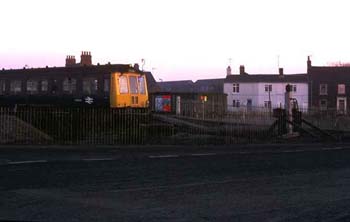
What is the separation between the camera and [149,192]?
1129 centimetres

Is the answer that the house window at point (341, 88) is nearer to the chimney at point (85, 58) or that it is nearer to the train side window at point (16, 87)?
the chimney at point (85, 58)

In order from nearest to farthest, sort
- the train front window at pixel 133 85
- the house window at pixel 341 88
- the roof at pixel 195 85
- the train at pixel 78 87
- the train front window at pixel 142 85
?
the train at pixel 78 87
the train front window at pixel 133 85
the train front window at pixel 142 85
the house window at pixel 341 88
the roof at pixel 195 85

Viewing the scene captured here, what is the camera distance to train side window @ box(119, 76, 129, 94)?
98.0ft

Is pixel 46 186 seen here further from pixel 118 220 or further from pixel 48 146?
pixel 48 146

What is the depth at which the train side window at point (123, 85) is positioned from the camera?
98.0 ft

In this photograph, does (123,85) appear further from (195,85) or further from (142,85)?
(195,85)

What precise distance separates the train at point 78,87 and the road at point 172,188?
1078 centimetres

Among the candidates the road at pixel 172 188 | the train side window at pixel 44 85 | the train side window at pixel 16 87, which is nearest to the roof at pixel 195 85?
the train side window at pixel 16 87

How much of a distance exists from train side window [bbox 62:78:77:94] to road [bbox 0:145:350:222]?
11865mm

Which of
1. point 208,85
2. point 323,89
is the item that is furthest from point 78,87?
point 208,85

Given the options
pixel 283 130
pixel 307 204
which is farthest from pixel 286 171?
pixel 283 130

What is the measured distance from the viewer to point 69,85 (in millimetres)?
30984

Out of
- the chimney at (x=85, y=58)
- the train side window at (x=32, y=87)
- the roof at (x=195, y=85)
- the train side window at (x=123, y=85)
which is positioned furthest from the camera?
the roof at (x=195, y=85)

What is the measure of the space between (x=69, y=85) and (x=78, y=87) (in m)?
0.66
